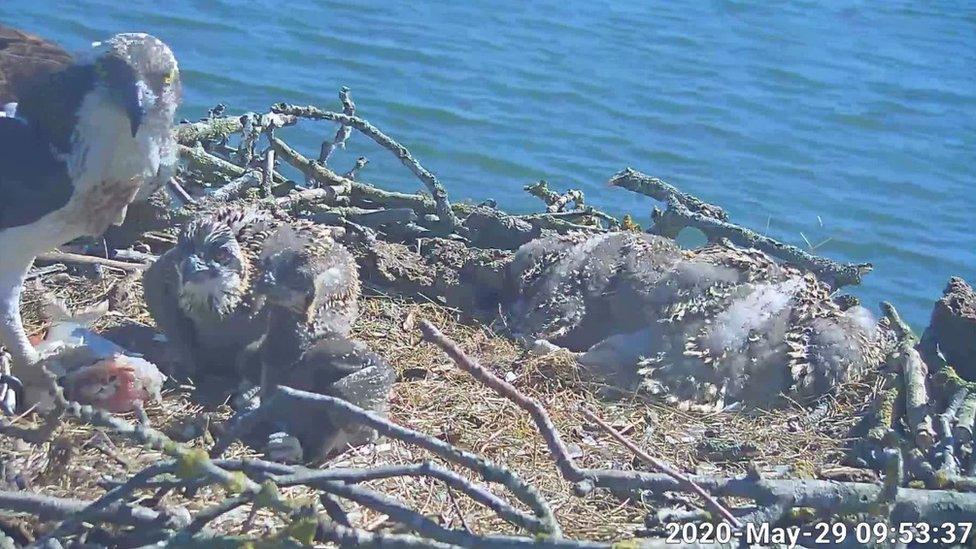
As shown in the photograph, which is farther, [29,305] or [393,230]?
[393,230]

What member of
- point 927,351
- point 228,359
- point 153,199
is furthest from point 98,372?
point 927,351

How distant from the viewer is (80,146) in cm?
429

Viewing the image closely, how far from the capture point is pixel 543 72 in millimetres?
13289

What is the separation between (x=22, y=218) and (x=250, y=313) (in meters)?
0.92

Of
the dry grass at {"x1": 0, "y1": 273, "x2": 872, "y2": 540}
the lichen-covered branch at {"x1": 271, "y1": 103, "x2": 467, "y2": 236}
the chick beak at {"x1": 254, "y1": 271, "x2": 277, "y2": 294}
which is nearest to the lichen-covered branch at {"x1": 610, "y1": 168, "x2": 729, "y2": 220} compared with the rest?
the lichen-covered branch at {"x1": 271, "y1": 103, "x2": 467, "y2": 236}

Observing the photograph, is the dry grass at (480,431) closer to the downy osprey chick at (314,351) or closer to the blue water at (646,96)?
the downy osprey chick at (314,351)

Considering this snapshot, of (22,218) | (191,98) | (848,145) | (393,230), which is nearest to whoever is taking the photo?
(22,218)

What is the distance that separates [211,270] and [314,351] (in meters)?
0.49

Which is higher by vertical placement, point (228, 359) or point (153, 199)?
point (153, 199)

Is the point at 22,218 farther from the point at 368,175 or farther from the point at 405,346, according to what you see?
the point at 368,175

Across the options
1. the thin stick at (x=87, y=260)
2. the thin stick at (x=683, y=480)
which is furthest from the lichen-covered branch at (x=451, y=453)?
the thin stick at (x=87, y=260)

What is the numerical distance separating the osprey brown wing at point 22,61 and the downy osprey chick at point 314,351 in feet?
3.82

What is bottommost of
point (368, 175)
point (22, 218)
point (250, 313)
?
point (368, 175)

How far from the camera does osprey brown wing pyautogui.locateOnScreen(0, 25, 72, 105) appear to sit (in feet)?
15.8
